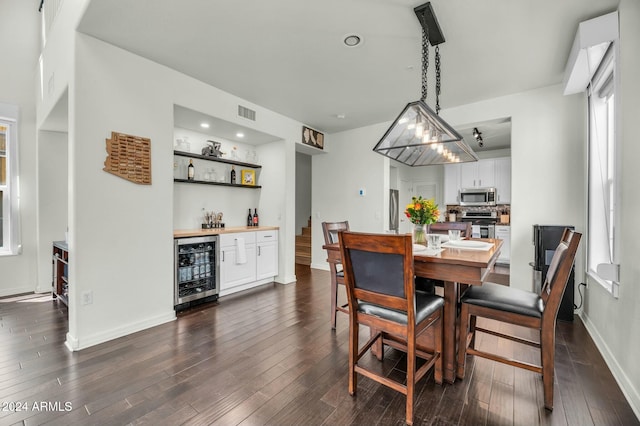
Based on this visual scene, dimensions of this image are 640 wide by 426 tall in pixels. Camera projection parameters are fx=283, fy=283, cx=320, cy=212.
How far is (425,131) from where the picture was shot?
2.41m

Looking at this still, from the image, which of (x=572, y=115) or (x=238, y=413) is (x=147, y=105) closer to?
(x=238, y=413)

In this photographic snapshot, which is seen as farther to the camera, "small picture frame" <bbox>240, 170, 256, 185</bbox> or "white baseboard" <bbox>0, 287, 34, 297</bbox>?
"small picture frame" <bbox>240, 170, 256, 185</bbox>

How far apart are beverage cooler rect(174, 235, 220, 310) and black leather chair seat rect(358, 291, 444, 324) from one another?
2385 millimetres

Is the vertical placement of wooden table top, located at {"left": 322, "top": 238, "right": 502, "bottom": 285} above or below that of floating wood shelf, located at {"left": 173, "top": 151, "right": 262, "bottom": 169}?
below

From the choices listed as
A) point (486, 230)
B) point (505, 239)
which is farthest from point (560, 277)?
point (505, 239)

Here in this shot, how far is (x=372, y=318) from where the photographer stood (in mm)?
1728

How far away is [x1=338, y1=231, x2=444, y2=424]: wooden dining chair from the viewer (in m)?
1.52

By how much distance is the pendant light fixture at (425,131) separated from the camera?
7.17 feet

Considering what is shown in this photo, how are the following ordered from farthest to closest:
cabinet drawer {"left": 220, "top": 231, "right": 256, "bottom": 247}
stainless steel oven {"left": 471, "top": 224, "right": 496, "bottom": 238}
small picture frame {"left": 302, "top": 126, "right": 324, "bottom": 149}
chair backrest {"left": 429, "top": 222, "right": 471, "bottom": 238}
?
stainless steel oven {"left": 471, "top": 224, "right": 496, "bottom": 238} < small picture frame {"left": 302, "top": 126, "right": 324, "bottom": 149} < cabinet drawer {"left": 220, "top": 231, "right": 256, "bottom": 247} < chair backrest {"left": 429, "top": 222, "right": 471, "bottom": 238}

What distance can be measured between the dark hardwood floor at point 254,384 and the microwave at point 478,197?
155 inches

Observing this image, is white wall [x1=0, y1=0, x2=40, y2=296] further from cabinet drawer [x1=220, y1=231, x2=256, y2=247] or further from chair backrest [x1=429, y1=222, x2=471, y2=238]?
chair backrest [x1=429, y1=222, x2=471, y2=238]

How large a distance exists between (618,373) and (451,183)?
17.5 feet

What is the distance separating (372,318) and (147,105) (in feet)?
9.58

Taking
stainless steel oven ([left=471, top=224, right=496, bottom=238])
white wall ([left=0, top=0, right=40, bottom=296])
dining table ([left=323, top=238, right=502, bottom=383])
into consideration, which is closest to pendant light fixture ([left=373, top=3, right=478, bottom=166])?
dining table ([left=323, top=238, right=502, bottom=383])
